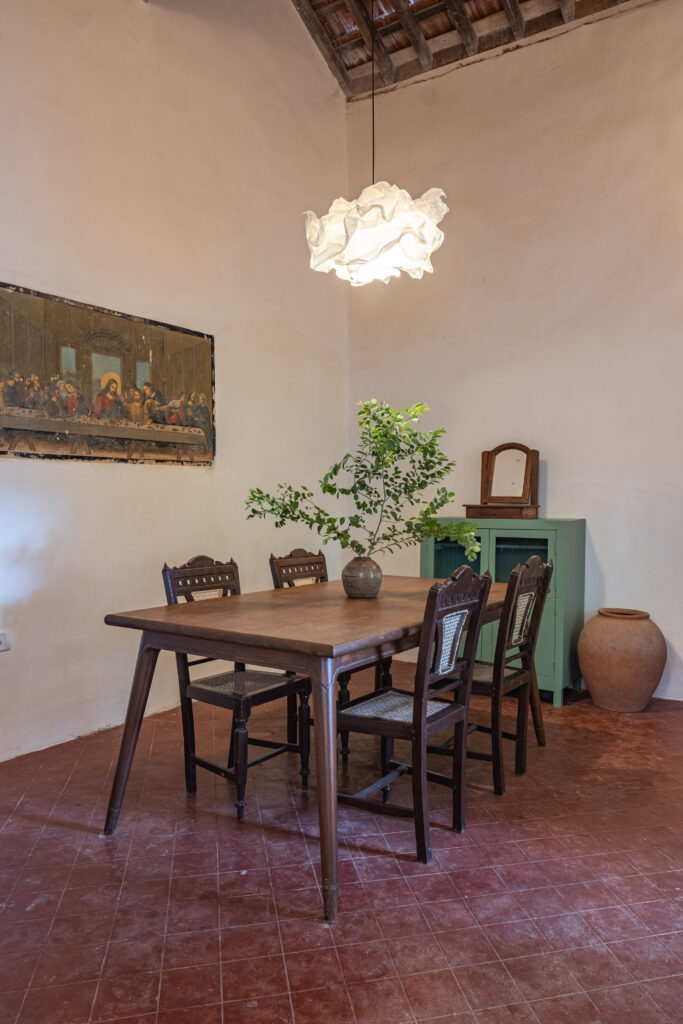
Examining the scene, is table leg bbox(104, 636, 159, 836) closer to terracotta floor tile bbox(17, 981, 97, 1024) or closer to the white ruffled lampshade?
terracotta floor tile bbox(17, 981, 97, 1024)

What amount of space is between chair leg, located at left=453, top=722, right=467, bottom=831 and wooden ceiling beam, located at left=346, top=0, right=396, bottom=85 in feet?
16.1

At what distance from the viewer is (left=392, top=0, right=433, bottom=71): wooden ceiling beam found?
509 centimetres

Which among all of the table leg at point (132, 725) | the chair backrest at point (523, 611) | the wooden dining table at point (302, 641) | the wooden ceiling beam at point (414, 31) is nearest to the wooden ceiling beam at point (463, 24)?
the wooden ceiling beam at point (414, 31)

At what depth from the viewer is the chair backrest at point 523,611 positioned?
2.89m

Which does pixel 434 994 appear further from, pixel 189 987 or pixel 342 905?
pixel 189 987

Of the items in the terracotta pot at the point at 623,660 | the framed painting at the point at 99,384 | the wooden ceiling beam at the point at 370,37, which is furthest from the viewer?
the wooden ceiling beam at the point at 370,37

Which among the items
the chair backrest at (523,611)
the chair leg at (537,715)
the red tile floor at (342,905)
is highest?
the chair backrest at (523,611)

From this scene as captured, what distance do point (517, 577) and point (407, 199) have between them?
1620 millimetres


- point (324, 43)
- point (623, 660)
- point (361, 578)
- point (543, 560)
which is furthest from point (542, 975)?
point (324, 43)

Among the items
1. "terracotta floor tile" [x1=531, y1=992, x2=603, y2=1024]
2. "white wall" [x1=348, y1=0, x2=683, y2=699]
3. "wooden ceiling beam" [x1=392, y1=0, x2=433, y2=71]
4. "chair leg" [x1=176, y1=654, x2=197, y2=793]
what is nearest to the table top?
"chair leg" [x1=176, y1=654, x2=197, y2=793]

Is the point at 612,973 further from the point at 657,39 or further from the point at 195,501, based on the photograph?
the point at 657,39

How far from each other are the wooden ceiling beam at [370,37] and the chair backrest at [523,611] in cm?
422

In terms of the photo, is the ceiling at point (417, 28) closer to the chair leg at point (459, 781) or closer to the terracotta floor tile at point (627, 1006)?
the chair leg at point (459, 781)

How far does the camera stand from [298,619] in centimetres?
254
